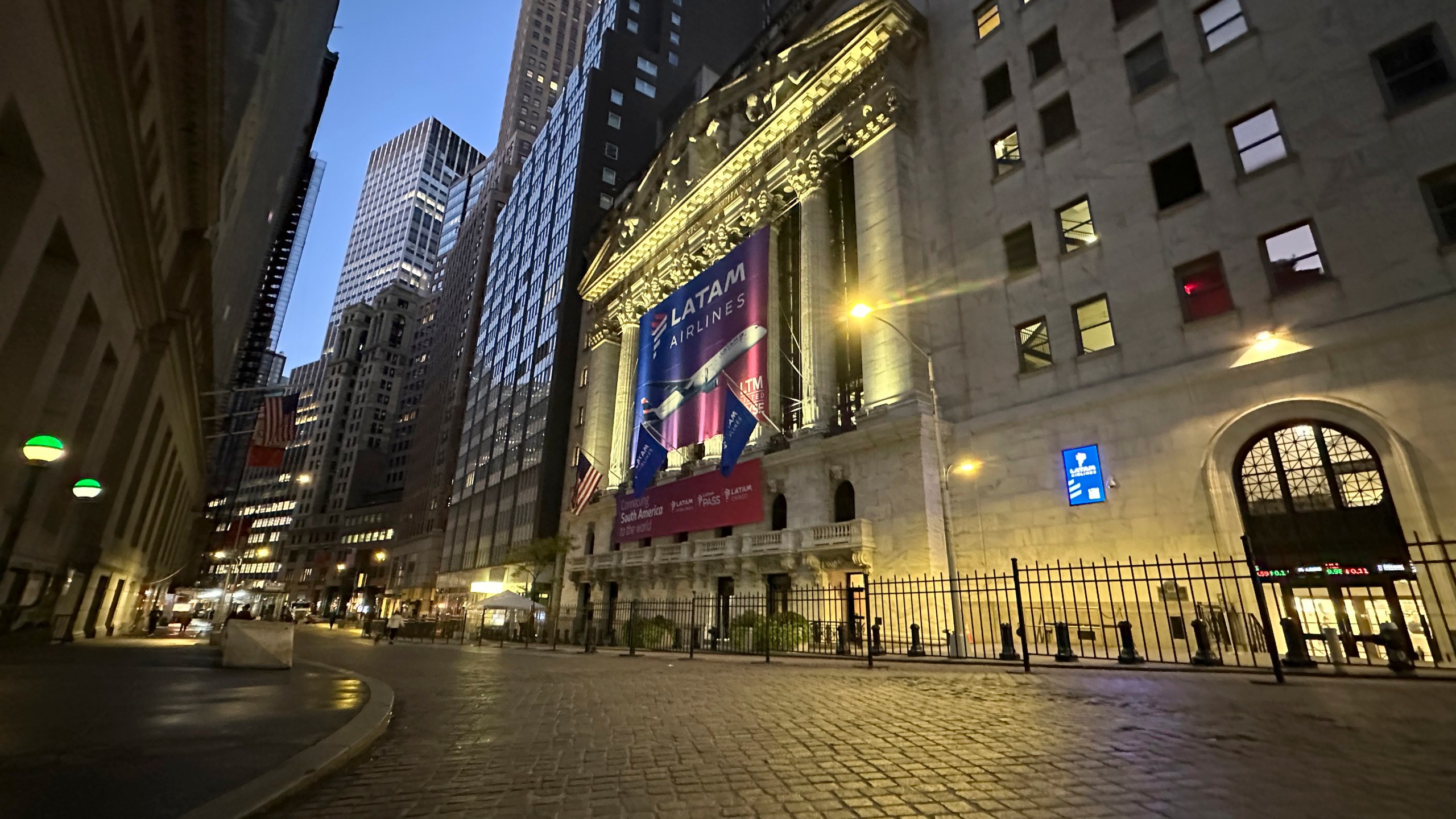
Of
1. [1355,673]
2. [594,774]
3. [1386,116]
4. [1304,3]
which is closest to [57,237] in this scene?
[594,774]

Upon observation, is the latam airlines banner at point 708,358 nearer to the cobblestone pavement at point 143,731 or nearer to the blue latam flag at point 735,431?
the blue latam flag at point 735,431

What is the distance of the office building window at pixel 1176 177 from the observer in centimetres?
2092

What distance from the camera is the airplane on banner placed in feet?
110

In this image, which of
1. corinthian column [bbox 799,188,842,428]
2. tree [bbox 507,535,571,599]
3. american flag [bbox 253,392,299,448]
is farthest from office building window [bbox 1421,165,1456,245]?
tree [bbox 507,535,571,599]

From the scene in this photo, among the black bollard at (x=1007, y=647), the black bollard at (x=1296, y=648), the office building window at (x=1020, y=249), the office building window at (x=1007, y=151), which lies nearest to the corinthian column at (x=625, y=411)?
the office building window at (x=1020, y=249)

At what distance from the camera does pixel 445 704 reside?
9.19 metres

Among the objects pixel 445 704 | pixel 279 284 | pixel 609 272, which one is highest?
pixel 279 284

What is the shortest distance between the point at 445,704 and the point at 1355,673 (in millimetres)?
15116

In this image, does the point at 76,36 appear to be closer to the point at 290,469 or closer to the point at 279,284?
the point at 279,284

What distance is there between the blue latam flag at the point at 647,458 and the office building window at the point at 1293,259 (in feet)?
89.4

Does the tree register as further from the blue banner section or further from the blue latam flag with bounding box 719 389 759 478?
the blue latam flag with bounding box 719 389 759 478

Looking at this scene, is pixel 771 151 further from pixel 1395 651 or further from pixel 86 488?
pixel 1395 651

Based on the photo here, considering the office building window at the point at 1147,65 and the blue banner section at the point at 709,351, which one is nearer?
the office building window at the point at 1147,65

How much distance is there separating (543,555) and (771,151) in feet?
110
